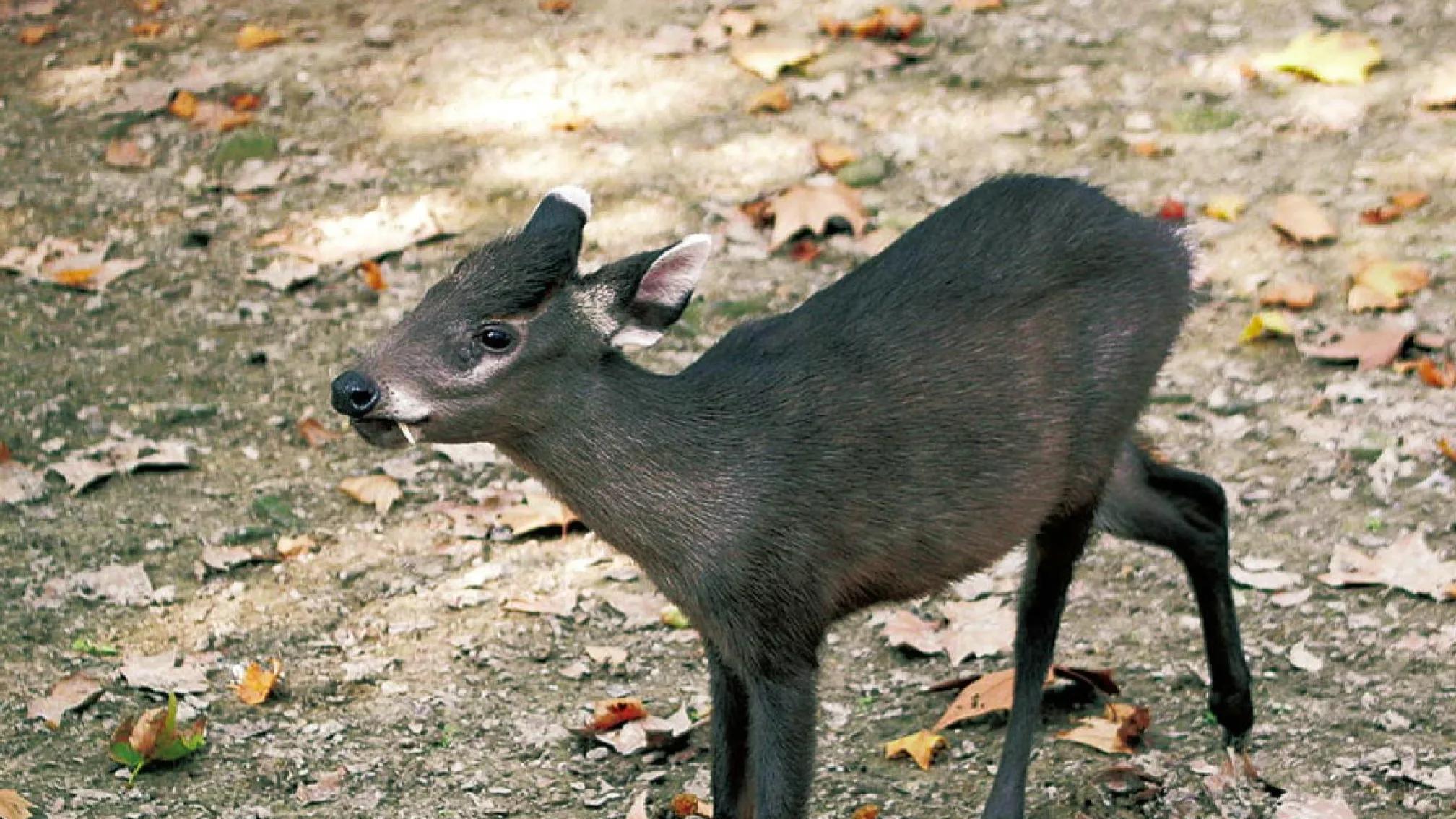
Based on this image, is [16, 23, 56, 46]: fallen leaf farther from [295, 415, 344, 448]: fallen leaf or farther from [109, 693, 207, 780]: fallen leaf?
[109, 693, 207, 780]: fallen leaf

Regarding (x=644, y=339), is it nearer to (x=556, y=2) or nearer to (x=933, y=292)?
(x=933, y=292)

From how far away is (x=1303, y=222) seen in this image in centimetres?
617

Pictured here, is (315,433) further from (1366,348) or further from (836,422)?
(1366,348)

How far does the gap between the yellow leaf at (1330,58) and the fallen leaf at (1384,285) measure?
1424mm

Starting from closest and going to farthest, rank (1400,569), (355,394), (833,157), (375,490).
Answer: (355,394) → (1400,569) → (375,490) → (833,157)

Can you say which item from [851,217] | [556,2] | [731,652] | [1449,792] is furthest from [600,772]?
[556,2]

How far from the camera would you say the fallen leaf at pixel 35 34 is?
841cm

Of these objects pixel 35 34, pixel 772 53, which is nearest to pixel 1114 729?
pixel 772 53

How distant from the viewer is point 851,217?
646 centimetres

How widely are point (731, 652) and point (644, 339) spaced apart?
0.61 m

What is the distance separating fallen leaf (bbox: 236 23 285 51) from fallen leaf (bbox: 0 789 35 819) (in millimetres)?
4829

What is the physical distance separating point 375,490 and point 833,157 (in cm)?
237

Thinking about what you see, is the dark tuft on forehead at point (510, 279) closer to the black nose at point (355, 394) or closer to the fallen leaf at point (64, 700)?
the black nose at point (355, 394)

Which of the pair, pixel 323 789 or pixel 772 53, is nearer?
pixel 323 789
